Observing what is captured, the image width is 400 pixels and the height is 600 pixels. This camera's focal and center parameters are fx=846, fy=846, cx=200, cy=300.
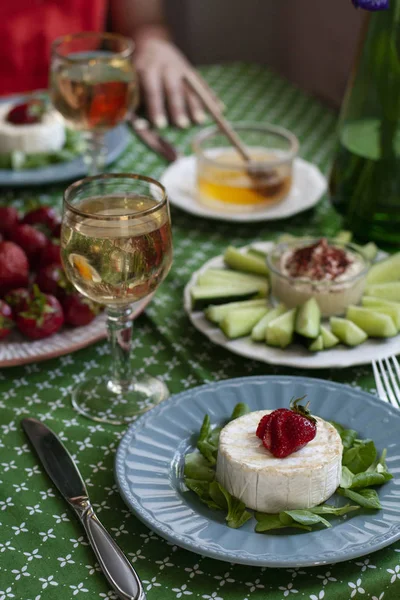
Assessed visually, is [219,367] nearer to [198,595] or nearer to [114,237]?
[114,237]

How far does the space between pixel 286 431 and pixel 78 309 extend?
1.76 ft

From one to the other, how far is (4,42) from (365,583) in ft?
8.28

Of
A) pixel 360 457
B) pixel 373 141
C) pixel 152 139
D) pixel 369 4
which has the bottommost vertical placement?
pixel 152 139

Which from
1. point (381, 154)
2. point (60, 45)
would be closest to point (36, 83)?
point (60, 45)

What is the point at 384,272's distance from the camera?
158 centimetres

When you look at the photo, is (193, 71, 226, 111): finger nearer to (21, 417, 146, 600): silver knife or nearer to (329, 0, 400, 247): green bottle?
(329, 0, 400, 247): green bottle

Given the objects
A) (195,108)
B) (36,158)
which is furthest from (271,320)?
(195,108)

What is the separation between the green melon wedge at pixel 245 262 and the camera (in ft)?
5.25

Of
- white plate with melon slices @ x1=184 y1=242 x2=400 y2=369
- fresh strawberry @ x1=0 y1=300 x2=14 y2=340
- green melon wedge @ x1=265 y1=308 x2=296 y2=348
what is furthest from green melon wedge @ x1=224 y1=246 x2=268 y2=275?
fresh strawberry @ x1=0 y1=300 x2=14 y2=340

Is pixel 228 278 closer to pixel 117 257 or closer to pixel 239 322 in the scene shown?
pixel 239 322

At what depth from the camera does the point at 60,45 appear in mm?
1991

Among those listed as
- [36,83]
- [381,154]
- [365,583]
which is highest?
[381,154]

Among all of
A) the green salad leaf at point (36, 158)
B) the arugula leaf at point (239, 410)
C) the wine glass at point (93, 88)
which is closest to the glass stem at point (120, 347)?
the arugula leaf at point (239, 410)

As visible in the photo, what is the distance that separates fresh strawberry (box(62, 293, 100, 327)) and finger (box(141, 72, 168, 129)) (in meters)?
1.04
